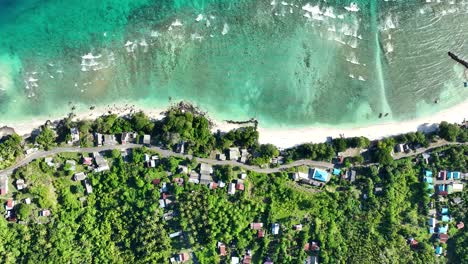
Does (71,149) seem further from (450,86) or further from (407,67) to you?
(450,86)

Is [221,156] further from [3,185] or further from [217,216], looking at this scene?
[3,185]

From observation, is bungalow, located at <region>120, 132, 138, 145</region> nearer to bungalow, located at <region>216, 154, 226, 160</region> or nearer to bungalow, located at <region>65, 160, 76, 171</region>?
bungalow, located at <region>65, 160, 76, 171</region>

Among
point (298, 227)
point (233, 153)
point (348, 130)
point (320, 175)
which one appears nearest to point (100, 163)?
point (233, 153)

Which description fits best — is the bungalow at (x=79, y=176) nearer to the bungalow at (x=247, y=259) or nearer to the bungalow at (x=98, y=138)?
the bungalow at (x=98, y=138)

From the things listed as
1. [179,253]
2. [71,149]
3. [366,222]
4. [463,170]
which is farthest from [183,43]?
[463,170]

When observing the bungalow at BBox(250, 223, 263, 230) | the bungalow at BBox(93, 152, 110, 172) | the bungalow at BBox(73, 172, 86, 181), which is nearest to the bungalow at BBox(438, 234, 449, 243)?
the bungalow at BBox(250, 223, 263, 230)
